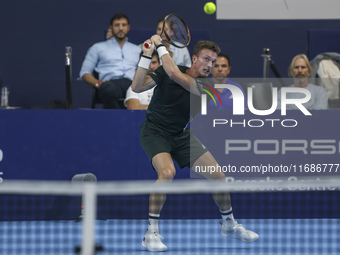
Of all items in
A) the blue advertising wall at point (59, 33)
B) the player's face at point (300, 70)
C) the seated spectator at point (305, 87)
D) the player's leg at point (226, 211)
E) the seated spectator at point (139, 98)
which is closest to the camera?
the player's leg at point (226, 211)

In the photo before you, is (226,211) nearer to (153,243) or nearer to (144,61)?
(153,243)

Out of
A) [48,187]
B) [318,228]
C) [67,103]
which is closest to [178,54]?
[67,103]

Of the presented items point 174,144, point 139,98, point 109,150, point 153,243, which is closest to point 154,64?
point 139,98

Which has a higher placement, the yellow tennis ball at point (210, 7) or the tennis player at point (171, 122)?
the yellow tennis ball at point (210, 7)

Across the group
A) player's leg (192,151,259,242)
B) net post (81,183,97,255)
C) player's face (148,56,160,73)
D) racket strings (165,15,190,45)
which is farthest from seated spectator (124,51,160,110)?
net post (81,183,97,255)

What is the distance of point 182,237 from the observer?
530cm

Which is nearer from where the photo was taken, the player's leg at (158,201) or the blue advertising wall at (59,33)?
the player's leg at (158,201)

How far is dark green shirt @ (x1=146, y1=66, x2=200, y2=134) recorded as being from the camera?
16.4 ft

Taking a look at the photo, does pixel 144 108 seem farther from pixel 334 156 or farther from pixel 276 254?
pixel 276 254

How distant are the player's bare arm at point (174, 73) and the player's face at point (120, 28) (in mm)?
2468

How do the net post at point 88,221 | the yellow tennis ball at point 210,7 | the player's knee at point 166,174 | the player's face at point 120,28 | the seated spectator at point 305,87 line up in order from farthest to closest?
the yellow tennis ball at point 210,7
the player's face at point 120,28
the seated spectator at point 305,87
the player's knee at point 166,174
the net post at point 88,221

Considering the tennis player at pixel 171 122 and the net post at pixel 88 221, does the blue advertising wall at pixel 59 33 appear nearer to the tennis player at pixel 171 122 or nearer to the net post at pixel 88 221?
the tennis player at pixel 171 122

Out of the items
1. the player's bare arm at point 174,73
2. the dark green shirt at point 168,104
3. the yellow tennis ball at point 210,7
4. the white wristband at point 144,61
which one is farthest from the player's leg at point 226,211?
the yellow tennis ball at point 210,7

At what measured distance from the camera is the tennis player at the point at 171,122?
4770 millimetres
